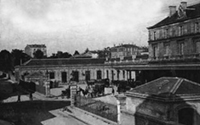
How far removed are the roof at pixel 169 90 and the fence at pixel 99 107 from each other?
1980mm

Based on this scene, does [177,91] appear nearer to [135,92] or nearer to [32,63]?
[135,92]

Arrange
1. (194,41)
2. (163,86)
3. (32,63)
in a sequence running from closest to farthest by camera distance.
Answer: (163,86) → (194,41) → (32,63)

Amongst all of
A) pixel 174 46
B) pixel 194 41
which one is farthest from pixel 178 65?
pixel 174 46

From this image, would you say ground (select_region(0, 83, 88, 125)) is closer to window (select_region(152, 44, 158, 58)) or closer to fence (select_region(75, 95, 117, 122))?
fence (select_region(75, 95, 117, 122))

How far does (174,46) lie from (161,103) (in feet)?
77.1

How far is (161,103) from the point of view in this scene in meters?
11.2

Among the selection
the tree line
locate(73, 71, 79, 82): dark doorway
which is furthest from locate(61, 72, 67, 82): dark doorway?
the tree line

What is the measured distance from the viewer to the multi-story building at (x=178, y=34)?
29.9 m

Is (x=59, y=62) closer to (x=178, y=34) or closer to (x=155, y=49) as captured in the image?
(x=155, y=49)

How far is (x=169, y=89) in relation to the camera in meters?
12.2

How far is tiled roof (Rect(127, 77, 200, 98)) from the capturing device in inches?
458

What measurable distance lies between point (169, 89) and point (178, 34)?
871 inches

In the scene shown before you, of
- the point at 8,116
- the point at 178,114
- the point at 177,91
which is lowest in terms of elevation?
the point at 8,116

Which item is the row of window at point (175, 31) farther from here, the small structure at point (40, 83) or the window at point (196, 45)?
the small structure at point (40, 83)
